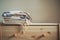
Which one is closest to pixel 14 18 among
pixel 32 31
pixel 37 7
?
pixel 32 31

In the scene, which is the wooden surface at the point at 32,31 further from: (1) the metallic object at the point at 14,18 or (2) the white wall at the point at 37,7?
(2) the white wall at the point at 37,7

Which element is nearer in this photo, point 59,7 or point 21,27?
point 21,27

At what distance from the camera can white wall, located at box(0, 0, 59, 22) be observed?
5.90ft

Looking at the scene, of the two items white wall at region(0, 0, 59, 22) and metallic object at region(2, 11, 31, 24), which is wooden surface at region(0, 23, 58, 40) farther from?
white wall at region(0, 0, 59, 22)

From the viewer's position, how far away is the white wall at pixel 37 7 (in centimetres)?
180

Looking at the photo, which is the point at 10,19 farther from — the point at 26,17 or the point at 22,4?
the point at 22,4

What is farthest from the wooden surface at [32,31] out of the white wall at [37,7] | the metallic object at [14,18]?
the white wall at [37,7]

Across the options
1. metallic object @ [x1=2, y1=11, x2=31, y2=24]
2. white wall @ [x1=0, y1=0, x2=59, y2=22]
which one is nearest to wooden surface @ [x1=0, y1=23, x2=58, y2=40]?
metallic object @ [x1=2, y1=11, x2=31, y2=24]

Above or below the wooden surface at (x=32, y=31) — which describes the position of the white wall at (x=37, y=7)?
above

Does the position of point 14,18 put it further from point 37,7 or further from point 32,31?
point 37,7

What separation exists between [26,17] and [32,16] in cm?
23

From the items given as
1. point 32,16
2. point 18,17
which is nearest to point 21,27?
point 18,17

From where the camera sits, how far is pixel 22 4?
72.3 inches

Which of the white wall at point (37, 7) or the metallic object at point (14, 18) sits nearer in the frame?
the metallic object at point (14, 18)
